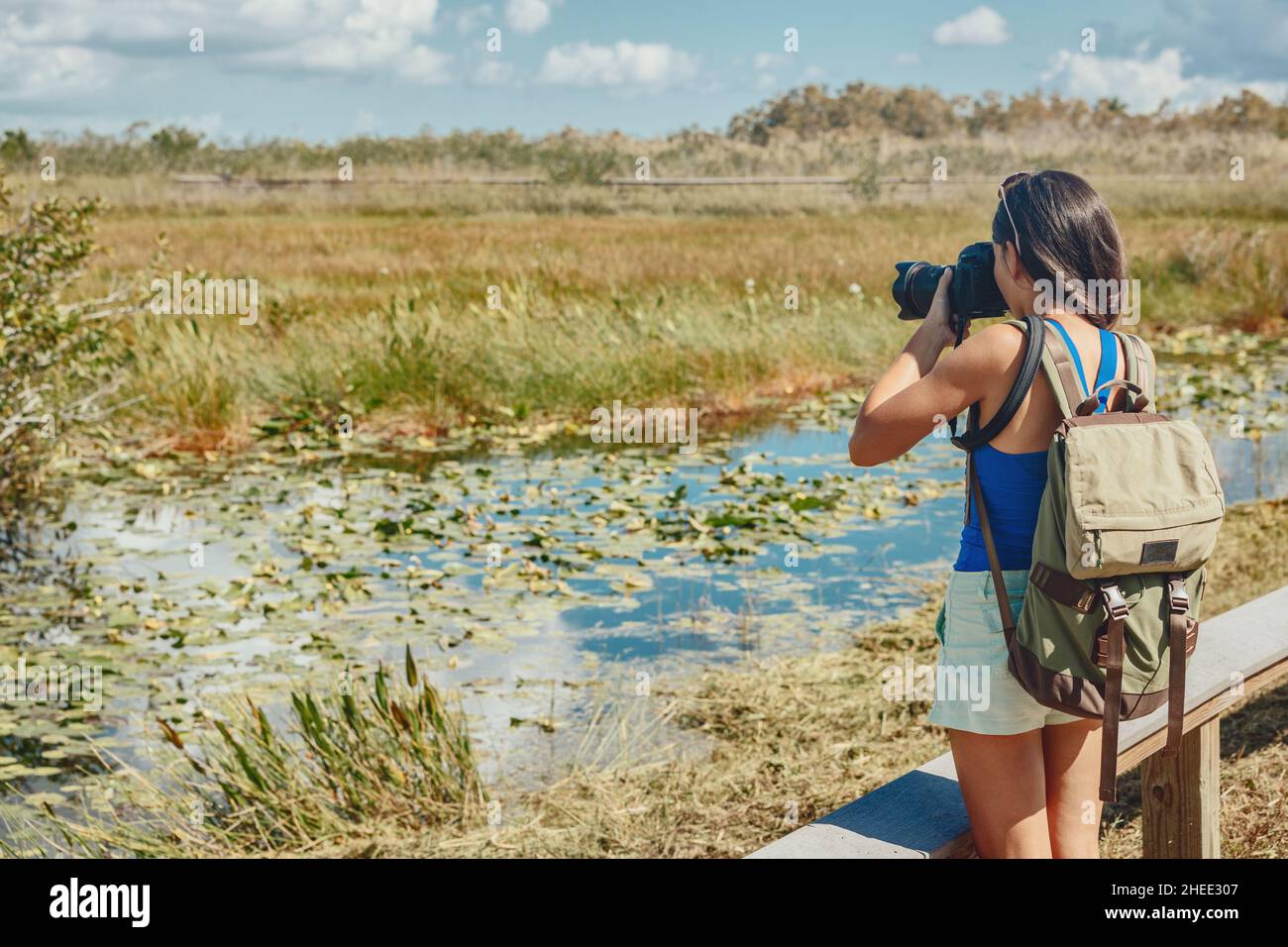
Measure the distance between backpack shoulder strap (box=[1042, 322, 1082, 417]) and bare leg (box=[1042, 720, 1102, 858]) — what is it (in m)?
0.59

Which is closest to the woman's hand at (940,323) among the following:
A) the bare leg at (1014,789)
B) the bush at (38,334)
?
the bare leg at (1014,789)

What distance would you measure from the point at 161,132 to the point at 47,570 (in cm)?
3717

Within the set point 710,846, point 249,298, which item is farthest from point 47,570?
point 249,298

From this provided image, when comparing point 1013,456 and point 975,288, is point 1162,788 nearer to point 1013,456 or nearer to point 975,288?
point 1013,456

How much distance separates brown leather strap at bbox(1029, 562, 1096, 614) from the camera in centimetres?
197

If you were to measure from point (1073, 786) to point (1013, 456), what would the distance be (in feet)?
2.04

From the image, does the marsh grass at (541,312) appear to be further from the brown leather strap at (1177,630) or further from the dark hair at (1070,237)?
the brown leather strap at (1177,630)

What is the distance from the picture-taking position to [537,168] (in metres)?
35.0

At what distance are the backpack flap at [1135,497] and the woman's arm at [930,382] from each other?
0.16 metres

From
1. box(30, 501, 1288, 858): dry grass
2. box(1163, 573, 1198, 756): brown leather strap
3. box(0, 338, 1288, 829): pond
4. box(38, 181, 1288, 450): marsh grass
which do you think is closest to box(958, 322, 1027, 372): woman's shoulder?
box(1163, 573, 1198, 756): brown leather strap

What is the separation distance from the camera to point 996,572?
2090 mm

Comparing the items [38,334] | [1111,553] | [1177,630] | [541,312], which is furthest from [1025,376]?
[541,312]

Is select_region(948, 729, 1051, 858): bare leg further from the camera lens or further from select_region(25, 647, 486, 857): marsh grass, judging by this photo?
select_region(25, 647, 486, 857): marsh grass
